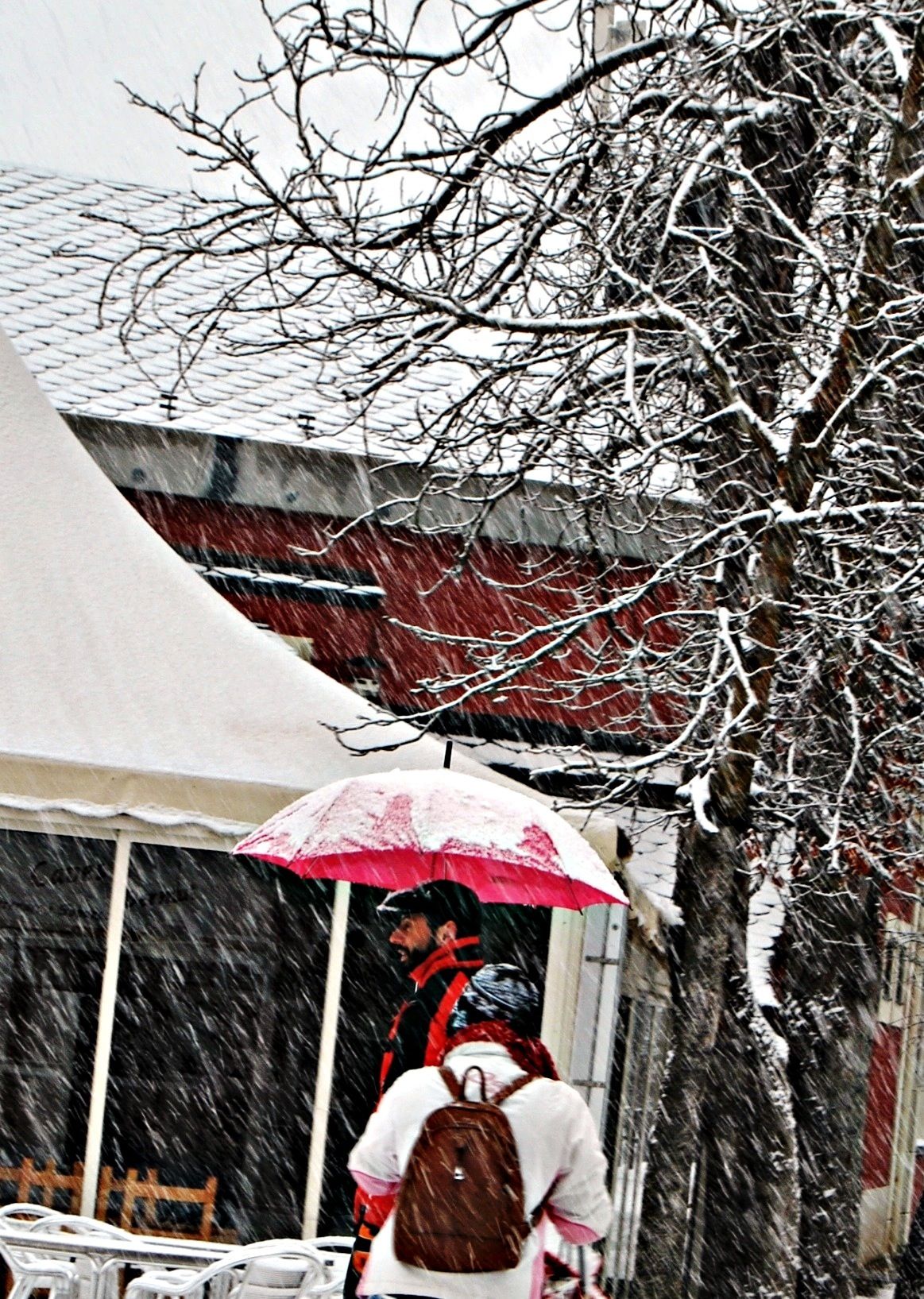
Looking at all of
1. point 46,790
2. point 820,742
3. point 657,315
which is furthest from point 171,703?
point 820,742

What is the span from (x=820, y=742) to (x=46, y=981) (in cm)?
446

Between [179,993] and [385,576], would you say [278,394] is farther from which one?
[179,993]

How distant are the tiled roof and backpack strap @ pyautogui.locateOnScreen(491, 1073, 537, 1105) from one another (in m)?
7.00

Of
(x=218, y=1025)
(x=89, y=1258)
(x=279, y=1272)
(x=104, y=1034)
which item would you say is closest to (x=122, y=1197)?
(x=104, y=1034)

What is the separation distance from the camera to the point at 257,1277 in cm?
532

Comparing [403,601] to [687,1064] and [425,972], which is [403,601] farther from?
[425,972]

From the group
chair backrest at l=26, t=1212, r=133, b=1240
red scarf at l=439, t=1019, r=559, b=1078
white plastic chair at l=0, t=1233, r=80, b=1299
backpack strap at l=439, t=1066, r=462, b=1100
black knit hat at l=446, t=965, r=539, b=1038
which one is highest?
black knit hat at l=446, t=965, r=539, b=1038

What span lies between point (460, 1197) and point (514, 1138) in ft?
0.59

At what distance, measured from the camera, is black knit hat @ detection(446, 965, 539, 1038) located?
3.78 metres

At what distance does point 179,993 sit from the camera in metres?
8.91

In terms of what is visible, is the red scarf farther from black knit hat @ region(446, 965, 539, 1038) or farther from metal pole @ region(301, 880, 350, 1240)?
metal pole @ region(301, 880, 350, 1240)

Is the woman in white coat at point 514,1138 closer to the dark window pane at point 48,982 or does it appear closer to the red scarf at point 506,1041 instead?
the red scarf at point 506,1041

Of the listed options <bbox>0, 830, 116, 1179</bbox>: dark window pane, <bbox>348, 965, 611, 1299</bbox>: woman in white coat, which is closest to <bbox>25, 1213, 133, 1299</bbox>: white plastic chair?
<bbox>348, 965, 611, 1299</bbox>: woman in white coat

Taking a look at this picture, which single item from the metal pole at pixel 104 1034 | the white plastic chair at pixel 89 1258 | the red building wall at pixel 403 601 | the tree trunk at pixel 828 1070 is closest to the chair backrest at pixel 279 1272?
the white plastic chair at pixel 89 1258
